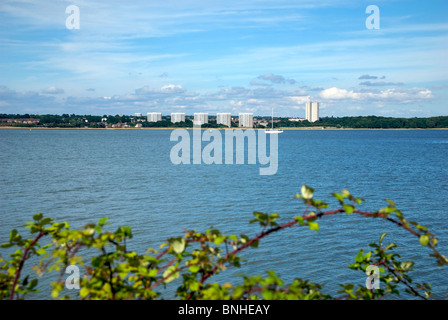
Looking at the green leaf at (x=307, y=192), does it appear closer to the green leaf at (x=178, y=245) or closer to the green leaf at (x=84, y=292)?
the green leaf at (x=178, y=245)

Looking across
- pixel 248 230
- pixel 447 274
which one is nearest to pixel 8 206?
pixel 248 230

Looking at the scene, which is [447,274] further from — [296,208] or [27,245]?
[27,245]

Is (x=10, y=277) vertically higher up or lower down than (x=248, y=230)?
higher up

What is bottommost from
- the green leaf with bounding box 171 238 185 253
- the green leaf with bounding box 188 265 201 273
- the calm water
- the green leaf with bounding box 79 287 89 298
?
the calm water

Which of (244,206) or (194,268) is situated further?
(244,206)

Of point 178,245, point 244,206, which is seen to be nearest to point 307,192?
point 178,245

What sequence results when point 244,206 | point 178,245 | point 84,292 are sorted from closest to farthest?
point 84,292 < point 178,245 < point 244,206

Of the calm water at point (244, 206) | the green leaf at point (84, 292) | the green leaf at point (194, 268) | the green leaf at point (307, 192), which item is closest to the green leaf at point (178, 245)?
the green leaf at point (194, 268)

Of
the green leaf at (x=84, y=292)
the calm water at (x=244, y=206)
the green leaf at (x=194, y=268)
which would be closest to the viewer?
the green leaf at (x=84, y=292)

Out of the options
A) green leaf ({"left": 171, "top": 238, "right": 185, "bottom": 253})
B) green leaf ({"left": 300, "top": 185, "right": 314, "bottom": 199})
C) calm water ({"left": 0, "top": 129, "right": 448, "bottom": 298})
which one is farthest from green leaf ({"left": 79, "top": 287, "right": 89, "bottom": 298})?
calm water ({"left": 0, "top": 129, "right": 448, "bottom": 298})

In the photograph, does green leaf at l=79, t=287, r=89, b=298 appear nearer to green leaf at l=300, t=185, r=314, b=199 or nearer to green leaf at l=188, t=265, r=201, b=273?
green leaf at l=188, t=265, r=201, b=273

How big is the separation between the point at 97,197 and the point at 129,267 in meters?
23.4

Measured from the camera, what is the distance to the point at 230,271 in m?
12.2

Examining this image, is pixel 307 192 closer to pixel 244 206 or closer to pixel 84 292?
pixel 84 292
